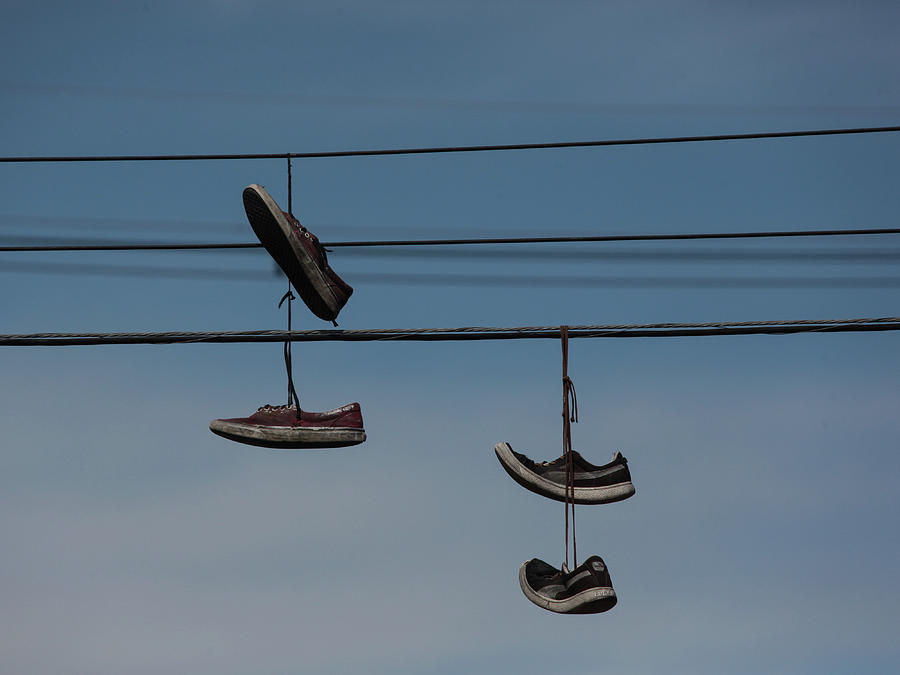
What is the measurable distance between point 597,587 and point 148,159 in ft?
14.1

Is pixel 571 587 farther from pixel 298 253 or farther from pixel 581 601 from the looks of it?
pixel 298 253

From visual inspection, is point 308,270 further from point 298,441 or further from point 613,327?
point 613,327

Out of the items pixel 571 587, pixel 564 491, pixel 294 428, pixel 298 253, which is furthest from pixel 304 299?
pixel 571 587

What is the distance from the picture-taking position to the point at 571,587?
26.1ft

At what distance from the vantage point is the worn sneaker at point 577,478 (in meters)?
8.06

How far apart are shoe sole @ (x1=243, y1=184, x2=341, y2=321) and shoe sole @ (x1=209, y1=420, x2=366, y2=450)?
72 cm

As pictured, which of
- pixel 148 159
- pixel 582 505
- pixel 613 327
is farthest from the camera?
pixel 148 159

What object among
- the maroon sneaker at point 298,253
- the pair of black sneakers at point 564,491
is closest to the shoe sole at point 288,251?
the maroon sneaker at point 298,253

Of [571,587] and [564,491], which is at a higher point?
[564,491]

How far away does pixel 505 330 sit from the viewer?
7.43 meters

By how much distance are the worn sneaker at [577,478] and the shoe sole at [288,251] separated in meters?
1.41

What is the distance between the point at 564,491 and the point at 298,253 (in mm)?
2054

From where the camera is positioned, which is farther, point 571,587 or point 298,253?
point 298,253

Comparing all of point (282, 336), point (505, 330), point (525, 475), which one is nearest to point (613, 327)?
point (505, 330)
